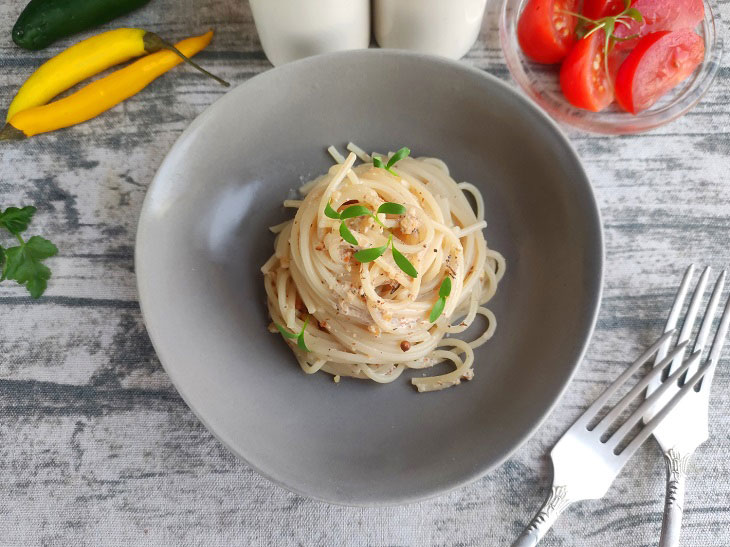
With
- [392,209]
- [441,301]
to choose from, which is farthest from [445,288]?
[392,209]

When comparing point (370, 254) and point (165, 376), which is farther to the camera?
point (165, 376)

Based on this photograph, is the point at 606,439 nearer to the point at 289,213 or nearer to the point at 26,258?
the point at 289,213

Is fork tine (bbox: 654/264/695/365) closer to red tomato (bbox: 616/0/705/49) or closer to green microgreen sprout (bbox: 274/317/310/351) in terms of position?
red tomato (bbox: 616/0/705/49)

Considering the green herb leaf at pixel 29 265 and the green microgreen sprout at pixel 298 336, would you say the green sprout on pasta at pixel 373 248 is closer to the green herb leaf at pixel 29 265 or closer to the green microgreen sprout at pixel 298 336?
the green microgreen sprout at pixel 298 336

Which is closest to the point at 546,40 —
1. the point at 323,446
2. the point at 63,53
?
the point at 323,446

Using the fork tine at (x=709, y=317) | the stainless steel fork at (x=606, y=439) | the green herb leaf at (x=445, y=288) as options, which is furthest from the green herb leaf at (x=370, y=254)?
the fork tine at (x=709, y=317)

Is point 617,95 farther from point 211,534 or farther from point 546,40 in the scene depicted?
point 211,534

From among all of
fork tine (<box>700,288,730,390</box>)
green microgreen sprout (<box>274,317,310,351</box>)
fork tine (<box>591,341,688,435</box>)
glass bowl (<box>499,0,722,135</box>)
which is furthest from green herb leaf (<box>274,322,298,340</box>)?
fork tine (<box>700,288,730,390</box>)
